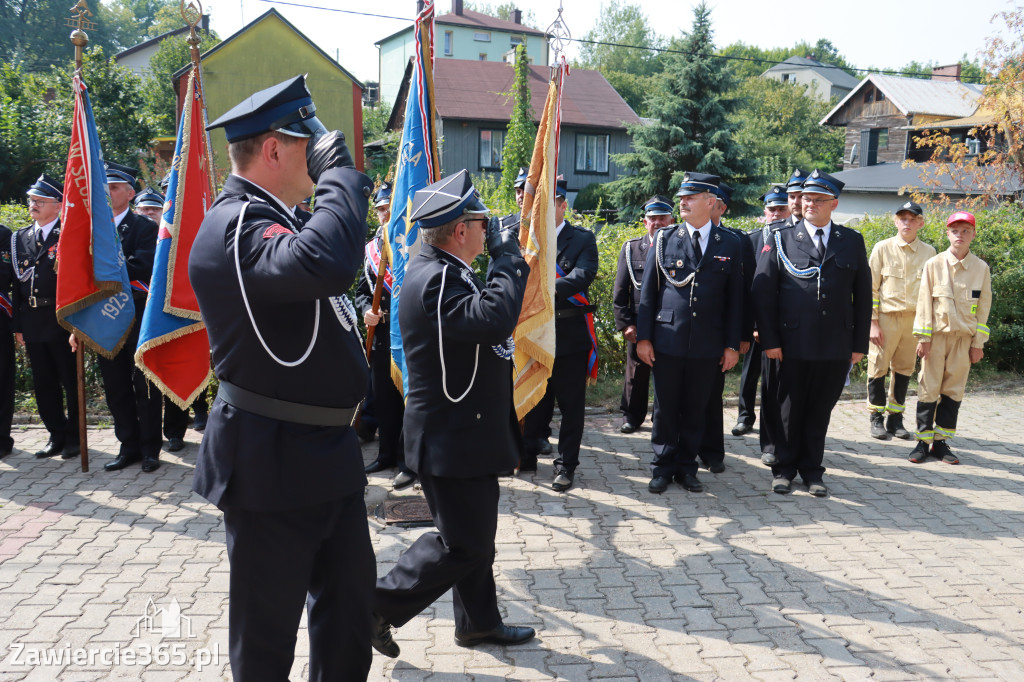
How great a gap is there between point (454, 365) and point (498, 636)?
4.26 ft

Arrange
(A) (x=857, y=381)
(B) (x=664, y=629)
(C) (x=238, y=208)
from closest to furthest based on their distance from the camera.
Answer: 1. (C) (x=238, y=208)
2. (B) (x=664, y=629)
3. (A) (x=857, y=381)

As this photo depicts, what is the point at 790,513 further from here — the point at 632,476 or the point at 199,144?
the point at 199,144

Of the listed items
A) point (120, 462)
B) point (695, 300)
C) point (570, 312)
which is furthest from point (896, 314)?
point (120, 462)

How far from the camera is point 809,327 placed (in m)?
5.79

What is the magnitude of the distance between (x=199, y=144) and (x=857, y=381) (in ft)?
25.8

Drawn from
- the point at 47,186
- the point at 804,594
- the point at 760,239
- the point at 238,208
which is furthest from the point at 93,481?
the point at 760,239

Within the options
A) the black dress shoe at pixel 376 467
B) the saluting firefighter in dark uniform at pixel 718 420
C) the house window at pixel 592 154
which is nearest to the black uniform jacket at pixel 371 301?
the black dress shoe at pixel 376 467

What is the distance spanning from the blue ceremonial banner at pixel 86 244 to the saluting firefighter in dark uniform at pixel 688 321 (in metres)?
4.15

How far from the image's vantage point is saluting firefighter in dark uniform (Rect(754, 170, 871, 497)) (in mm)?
5785

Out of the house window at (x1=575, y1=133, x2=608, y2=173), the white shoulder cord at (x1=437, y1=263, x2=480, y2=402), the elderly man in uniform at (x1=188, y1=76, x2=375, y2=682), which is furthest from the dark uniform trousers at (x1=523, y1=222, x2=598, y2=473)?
the house window at (x1=575, y1=133, x2=608, y2=173)

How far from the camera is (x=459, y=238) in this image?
11.2 ft

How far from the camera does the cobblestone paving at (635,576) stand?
3564mm

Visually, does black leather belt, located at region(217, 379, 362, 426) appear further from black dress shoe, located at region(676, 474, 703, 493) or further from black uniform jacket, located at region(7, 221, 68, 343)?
black uniform jacket, located at region(7, 221, 68, 343)

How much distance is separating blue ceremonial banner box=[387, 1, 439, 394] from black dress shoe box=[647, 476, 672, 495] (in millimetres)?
1997
